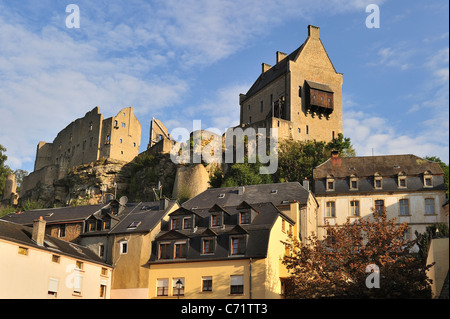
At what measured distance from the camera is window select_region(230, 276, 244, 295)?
32.6 m

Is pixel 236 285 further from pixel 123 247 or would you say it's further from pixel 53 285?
pixel 53 285

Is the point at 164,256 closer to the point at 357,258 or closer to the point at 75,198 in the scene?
the point at 357,258

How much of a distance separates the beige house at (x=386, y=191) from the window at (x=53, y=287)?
20242 mm

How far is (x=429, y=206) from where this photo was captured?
144 ft

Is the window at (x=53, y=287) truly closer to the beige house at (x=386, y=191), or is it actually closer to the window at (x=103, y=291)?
the window at (x=103, y=291)

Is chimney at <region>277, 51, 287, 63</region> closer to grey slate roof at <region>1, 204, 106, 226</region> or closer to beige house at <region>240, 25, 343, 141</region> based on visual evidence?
beige house at <region>240, 25, 343, 141</region>

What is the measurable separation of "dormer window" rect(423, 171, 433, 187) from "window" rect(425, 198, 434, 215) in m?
1.18

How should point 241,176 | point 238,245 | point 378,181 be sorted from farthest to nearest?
point 241,176 → point 378,181 → point 238,245

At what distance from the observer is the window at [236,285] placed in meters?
32.6

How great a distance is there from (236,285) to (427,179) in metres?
19.6

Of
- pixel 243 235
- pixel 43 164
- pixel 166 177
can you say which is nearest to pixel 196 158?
pixel 166 177

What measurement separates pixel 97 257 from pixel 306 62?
37735 millimetres

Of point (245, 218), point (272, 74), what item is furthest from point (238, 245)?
point (272, 74)

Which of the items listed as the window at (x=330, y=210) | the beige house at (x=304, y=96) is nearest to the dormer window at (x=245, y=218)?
the window at (x=330, y=210)
